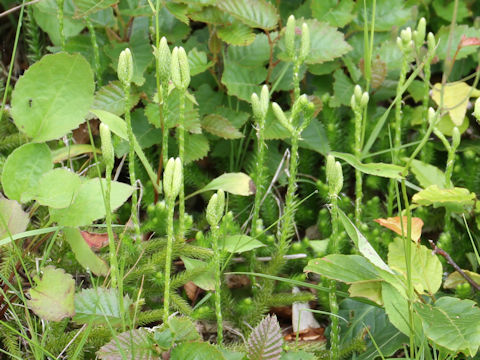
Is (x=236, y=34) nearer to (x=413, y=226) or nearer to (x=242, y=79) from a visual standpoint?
(x=242, y=79)

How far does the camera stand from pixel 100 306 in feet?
4.48

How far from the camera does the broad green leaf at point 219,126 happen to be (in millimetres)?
2041

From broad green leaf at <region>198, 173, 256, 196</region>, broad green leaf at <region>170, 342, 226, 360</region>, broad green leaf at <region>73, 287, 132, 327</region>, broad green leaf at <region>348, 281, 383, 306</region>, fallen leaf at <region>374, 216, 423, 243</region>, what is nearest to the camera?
broad green leaf at <region>170, 342, 226, 360</region>

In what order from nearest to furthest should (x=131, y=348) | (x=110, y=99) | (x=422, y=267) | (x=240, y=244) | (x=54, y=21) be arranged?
(x=131, y=348) → (x=422, y=267) → (x=240, y=244) → (x=110, y=99) → (x=54, y=21)

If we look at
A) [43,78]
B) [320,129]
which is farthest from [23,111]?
[320,129]

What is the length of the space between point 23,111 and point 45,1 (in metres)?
0.67

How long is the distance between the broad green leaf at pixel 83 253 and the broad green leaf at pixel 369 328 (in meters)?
0.69

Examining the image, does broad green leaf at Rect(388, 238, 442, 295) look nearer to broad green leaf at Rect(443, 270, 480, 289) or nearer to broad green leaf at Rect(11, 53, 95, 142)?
broad green leaf at Rect(443, 270, 480, 289)

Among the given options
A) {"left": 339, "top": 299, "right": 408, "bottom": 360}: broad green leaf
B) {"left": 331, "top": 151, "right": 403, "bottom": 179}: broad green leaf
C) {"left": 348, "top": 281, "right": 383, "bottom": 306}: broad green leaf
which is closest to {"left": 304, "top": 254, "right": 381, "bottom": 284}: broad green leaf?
{"left": 348, "top": 281, "right": 383, "bottom": 306}: broad green leaf

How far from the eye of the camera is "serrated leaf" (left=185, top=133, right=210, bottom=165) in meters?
2.03

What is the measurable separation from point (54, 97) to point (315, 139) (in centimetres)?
101

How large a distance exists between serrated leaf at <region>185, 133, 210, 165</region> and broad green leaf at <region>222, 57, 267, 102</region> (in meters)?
0.20

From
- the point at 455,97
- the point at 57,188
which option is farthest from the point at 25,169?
the point at 455,97

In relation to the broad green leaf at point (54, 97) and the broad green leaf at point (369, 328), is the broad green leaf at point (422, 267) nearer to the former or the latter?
the broad green leaf at point (369, 328)
